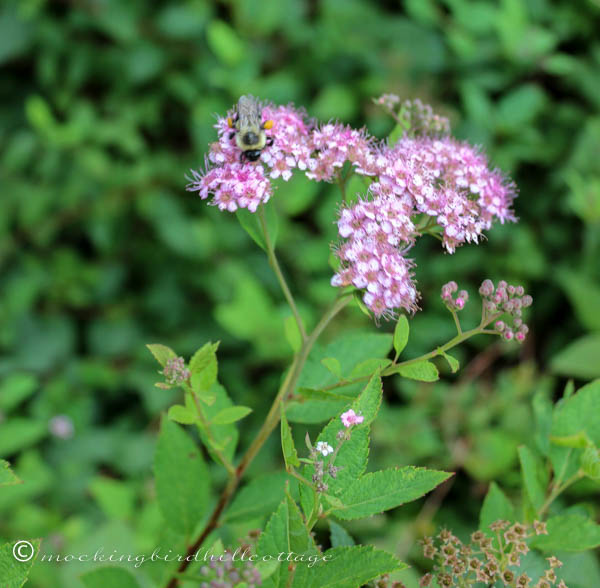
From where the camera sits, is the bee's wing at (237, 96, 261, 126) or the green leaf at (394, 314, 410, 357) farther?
the bee's wing at (237, 96, 261, 126)

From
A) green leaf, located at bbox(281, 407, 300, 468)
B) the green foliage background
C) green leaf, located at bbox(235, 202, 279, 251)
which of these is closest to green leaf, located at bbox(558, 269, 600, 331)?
the green foliage background

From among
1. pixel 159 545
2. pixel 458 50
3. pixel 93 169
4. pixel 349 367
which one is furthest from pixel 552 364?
pixel 93 169

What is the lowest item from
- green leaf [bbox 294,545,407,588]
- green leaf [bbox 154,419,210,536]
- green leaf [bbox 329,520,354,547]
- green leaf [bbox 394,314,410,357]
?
green leaf [bbox 154,419,210,536]

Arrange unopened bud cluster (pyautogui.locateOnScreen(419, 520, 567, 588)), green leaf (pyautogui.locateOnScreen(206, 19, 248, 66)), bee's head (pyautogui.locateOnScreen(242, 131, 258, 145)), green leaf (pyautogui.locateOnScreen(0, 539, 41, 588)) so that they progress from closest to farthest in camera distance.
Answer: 1. green leaf (pyautogui.locateOnScreen(0, 539, 41, 588))
2. unopened bud cluster (pyautogui.locateOnScreen(419, 520, 567, 588))
3. bee's head (pyautogui.locateOnScreen(242, 131, 258, 145))
4. green leaf (pyautogui.locateOnScreen(206, 19, 248, 66))

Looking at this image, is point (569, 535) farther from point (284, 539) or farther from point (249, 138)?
point (249, 138)

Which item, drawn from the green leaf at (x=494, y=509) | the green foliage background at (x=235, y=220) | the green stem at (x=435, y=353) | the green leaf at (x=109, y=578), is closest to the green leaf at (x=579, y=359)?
the green foliage background at (x=235, y=220)

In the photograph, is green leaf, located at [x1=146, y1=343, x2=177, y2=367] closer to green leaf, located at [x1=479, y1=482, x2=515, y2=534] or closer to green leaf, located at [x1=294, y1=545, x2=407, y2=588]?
green leaf, located at [x1=294, y1=545, x2=407, y2=588]
